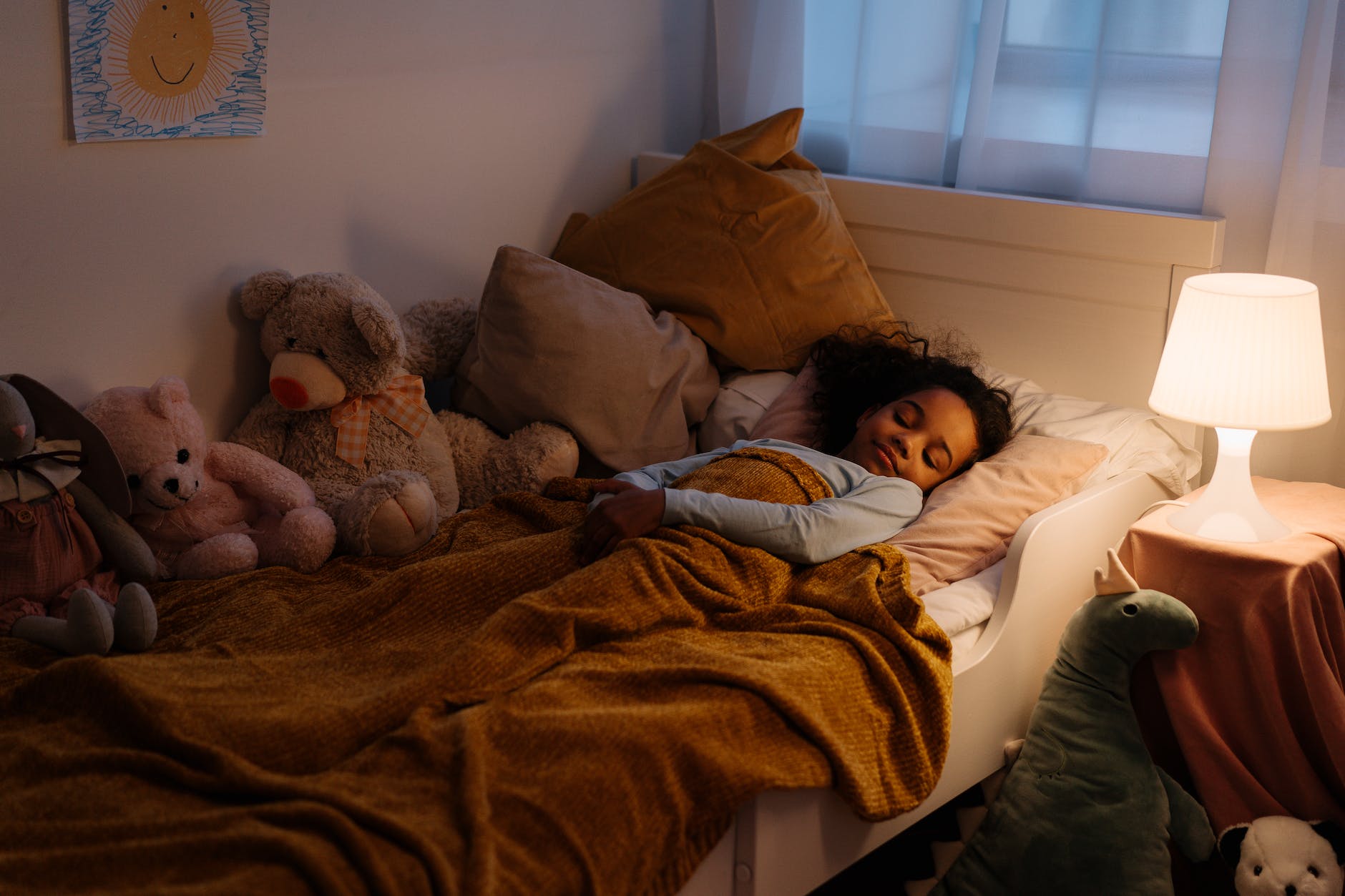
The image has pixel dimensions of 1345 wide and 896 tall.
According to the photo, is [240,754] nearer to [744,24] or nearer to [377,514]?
[377,514]

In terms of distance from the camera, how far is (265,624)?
1415 mm

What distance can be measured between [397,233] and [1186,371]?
1.37 meters

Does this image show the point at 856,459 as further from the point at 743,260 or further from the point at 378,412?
the point at 378,412

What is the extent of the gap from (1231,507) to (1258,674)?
9.7 inches

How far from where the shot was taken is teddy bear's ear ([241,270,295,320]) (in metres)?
1.78

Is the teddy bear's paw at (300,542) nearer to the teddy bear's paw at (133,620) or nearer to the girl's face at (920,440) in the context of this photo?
the teddy bear's paw at (133,620)

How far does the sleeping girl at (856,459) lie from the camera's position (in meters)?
1.52

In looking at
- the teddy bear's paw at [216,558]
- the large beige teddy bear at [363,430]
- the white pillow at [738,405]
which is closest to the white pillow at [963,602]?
the white pillow at [738,405]

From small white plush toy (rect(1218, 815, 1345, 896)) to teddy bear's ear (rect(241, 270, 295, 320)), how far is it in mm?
1609

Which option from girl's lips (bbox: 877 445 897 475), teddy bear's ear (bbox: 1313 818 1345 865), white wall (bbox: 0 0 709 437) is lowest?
teddy bear's ear (bbox: 1313 818 1345 865)

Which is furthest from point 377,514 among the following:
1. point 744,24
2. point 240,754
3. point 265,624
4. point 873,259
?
point 744,24

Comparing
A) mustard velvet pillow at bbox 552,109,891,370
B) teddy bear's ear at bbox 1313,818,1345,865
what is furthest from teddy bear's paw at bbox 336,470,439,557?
teddy bear's ear at bbox 1313,818,1345,865

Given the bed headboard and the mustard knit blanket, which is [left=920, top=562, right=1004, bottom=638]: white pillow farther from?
the bed headboard

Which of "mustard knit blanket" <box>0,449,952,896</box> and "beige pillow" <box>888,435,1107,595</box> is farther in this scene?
"beige pillow" <box>888,435,1107,595</box>
